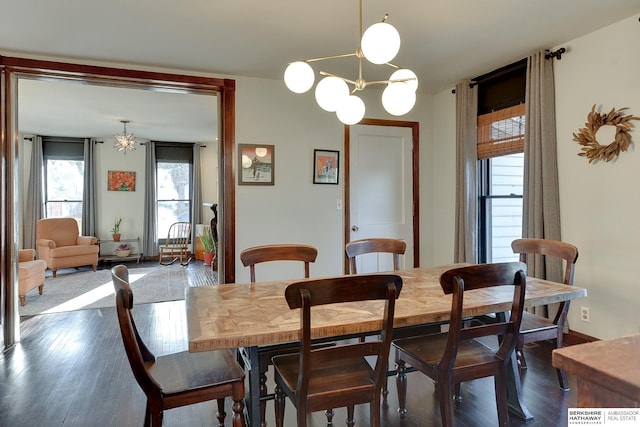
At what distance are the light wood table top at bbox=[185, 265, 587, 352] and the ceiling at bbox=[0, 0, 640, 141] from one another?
1806mm

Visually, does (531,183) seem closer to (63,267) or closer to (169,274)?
(169,274)

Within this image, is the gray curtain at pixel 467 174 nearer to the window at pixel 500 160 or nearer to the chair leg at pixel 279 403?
the window at pixel 500 160

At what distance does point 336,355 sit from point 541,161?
274 centimetres

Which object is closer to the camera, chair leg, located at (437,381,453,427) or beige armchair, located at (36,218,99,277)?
chair leg, located at (437,381,453,427)

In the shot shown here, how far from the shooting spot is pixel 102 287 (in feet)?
17.7

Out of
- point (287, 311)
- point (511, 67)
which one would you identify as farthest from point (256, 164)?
point (511, 67)

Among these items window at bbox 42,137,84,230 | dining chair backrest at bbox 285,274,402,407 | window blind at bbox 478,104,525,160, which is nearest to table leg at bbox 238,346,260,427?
dining chair backrest at bbox 285,274,402,407

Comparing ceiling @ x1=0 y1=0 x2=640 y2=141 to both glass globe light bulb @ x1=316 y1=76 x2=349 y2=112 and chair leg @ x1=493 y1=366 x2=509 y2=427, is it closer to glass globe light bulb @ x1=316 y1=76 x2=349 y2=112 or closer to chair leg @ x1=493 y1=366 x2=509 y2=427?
glass globe light bulb @ x1=316 y1=76 x2=349 y2=112

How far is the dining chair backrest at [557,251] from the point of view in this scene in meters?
2.23

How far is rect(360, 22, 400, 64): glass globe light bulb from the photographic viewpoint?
5.37 ft

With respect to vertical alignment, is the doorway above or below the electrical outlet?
above

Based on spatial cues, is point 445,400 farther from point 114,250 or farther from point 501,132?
point 114,250

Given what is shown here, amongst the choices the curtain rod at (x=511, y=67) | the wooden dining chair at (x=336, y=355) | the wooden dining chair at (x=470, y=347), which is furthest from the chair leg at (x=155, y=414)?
the curtain rod at (x=511, y=67)

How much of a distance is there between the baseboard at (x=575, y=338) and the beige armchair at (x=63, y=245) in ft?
22.6
